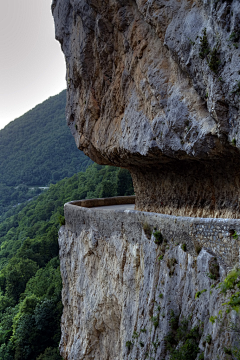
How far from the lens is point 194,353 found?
5.65 metres

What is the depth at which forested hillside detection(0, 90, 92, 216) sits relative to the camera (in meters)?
82.3

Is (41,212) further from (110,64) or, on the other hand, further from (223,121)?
(223,121)

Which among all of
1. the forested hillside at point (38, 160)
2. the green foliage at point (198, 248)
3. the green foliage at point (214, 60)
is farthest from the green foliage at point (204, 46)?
the forested hillside at point (38, 160)

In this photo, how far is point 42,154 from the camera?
83.7 meters

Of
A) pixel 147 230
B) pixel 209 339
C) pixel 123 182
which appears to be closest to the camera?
pixel 209 339

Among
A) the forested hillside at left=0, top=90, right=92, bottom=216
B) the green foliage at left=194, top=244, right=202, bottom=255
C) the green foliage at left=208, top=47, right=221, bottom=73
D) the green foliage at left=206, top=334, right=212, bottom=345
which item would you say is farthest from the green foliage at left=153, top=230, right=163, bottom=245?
the forested hillside at left=0, top=90, right=92, bottom=216

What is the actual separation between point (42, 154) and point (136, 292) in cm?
7789

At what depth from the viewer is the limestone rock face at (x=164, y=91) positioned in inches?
261

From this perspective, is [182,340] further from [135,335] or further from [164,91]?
[164,91]

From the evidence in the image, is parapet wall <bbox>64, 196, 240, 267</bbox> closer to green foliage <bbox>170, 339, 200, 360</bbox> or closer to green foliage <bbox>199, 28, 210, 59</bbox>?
green foliage <bbox>170, 339, 200, 360</bbox>

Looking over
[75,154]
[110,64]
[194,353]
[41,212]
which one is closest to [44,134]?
[75,154]

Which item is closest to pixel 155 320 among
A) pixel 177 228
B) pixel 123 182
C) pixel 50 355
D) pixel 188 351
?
pixel 188 351

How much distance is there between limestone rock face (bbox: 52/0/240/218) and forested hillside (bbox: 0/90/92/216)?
68253mm

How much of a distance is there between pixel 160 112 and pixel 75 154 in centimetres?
7661
